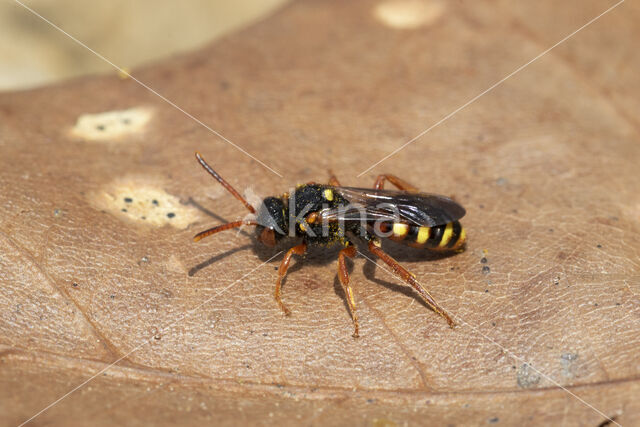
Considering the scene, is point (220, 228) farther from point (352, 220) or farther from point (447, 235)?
point (447, 235)

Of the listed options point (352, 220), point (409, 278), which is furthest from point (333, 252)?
point (409, 278)

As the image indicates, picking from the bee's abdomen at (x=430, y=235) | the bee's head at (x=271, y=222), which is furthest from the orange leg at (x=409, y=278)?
the bee's head at (x=271, y=222)

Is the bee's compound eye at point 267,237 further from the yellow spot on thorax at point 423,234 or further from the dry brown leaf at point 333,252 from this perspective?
the yellow spot on thorax at point 423,234

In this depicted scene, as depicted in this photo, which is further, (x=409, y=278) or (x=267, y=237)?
(x=267, y=237)

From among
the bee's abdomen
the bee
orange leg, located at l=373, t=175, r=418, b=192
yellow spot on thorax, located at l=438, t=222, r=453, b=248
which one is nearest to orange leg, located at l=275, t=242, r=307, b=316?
the bee

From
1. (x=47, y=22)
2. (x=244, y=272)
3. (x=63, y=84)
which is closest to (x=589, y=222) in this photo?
(x=244, y=272)
